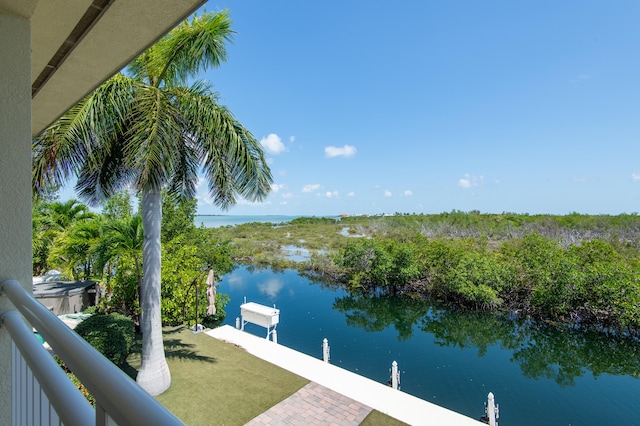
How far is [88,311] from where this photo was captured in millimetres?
8789

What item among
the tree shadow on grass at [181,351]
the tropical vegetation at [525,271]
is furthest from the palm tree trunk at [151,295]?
the tropical vegetation at [525,271]

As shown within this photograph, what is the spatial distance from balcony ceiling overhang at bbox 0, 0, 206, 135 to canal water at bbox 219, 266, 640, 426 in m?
9.92

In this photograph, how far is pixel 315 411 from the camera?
5.43 meters

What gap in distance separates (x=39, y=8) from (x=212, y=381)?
651 cm

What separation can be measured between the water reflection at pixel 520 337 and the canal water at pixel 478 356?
0.10 ft

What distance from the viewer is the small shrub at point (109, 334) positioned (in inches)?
238

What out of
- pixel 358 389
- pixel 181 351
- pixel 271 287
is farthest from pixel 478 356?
pixel 271 287

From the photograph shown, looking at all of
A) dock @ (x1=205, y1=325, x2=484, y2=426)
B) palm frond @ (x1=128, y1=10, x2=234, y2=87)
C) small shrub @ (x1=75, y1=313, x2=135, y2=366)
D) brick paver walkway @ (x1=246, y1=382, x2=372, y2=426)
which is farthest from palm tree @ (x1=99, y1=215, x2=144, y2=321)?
brick paver walkway @ (x1=246, y1=382, x2=372, y2=426)

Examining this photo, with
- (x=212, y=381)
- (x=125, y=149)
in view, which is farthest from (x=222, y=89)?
(x=212, y=381)

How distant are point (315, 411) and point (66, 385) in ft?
19.0

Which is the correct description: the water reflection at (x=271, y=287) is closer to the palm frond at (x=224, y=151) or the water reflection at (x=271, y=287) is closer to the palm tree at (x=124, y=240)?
the palm tree at (x=124, y=240)

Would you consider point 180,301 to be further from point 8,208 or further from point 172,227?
point 8,208

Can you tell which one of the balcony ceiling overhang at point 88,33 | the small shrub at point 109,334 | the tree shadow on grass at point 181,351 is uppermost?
the balcony ceiling overhang at point 88,33

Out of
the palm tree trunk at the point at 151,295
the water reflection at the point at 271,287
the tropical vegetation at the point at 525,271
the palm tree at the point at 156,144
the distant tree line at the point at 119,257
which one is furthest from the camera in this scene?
the water reflection at the point at 271,287
